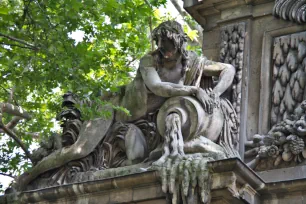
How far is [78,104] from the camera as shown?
14594 mm

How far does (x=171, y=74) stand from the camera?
14.3m

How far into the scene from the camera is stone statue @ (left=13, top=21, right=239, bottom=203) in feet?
44.5

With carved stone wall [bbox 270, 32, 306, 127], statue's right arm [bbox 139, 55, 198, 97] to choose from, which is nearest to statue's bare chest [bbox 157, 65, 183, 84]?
statue's right arm [bbox 139, 55, 198, 97]

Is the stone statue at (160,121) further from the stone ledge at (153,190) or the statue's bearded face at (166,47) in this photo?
the stone ledge at (153,190)

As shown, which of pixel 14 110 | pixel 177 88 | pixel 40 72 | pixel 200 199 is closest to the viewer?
pixel 200 199

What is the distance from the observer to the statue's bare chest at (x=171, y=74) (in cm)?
1427

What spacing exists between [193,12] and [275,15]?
1483 millimetres

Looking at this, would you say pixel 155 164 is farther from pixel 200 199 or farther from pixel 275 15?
pixel 275 15

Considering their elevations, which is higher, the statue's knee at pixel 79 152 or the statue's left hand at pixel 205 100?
the statue's left hand at pixel 205 100

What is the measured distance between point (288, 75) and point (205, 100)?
137 cm

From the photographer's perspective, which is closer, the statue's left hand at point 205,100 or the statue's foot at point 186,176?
the statue's foot at point 186,176

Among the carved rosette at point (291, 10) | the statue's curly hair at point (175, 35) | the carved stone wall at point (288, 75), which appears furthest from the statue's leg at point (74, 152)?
the carved rosette at point (291, 10)

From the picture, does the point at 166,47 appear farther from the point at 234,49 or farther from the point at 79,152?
the point at 79,152

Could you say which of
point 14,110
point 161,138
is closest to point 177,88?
point 161,138
